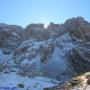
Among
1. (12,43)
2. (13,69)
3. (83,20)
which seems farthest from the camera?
(12,43)

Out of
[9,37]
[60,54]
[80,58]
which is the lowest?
[80,58]

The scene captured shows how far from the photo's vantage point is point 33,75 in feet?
152

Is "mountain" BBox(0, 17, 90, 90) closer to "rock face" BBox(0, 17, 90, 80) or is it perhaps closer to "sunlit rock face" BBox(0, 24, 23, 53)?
"rock face" BBox(0, 17, 90, 80)

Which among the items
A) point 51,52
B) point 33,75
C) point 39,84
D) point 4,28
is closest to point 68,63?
point 51,52

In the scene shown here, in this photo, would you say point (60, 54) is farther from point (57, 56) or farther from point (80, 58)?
point (80, 58)

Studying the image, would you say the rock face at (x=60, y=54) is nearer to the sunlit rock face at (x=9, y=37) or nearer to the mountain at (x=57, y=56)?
the mountain at (x=57, y=56)

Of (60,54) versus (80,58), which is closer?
(80,58)

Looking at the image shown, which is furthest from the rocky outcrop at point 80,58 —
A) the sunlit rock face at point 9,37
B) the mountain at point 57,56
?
the sunlit rock face at point 9,37

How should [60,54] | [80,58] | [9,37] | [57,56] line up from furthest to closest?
[9,37] → [60,54] → [57,56] → [80,58]

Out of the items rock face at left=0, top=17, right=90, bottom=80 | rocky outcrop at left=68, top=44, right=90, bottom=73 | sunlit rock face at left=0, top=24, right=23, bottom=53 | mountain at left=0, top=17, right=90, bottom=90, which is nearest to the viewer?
mountain at left=0, top=17, right=90, bottom=90

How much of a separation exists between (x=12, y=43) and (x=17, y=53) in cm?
1271

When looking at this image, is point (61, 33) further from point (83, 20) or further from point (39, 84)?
point (39, 84)

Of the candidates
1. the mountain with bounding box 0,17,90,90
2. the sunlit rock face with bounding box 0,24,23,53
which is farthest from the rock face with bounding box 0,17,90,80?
the sunlit rock face with bounding box 0,24,23,53

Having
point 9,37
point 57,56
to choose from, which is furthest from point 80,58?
point 9,37
